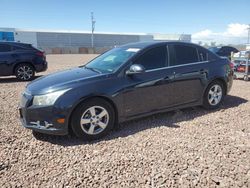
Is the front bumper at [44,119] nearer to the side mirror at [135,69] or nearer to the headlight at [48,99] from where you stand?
the headlight at [48,99]

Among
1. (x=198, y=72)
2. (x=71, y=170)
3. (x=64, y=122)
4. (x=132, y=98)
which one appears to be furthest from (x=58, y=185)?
(x=198, y=72)

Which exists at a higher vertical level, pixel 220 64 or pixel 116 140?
pixel 220 64

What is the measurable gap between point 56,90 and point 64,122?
0.50 m

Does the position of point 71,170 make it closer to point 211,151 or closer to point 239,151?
point 211,151

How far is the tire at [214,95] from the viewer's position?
17.4 ft

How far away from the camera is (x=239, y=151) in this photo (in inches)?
137

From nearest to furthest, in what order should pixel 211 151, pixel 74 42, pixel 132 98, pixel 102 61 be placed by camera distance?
pixel 211 151 → pixel 132 98 → pixel 102 61 → pixel 74 42

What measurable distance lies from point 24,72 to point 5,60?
0.82 metres

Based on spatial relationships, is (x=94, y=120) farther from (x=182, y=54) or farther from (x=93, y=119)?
(x=182, y=54)

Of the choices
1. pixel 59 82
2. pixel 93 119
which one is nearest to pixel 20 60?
pixel 59 82

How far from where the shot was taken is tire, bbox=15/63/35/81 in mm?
9766

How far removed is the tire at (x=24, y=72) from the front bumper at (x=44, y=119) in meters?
6.60

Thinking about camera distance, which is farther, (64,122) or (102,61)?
(102,61)

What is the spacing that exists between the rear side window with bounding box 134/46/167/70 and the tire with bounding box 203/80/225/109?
1.34 metres
